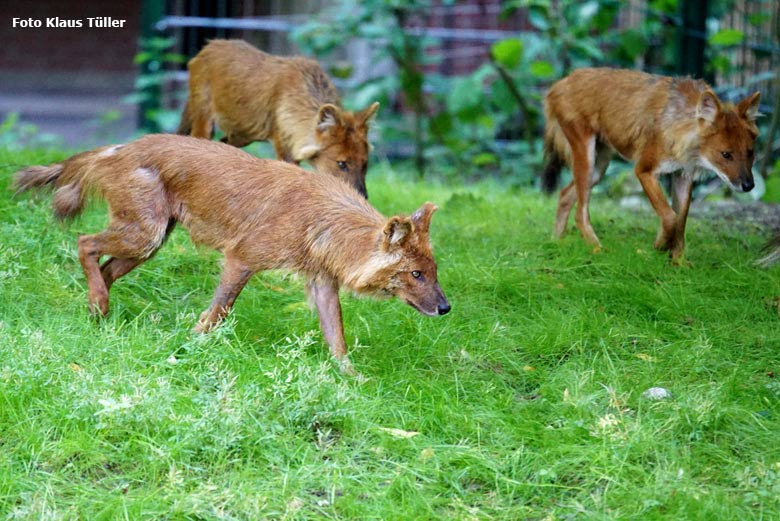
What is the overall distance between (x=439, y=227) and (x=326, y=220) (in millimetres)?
2681

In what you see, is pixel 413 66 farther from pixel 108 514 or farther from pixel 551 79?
pixel 108 514

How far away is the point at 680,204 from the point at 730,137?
0.64 m

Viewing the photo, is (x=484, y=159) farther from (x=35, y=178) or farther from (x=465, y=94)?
(x=35, y=178)

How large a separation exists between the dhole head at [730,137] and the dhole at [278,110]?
2497 millimetres

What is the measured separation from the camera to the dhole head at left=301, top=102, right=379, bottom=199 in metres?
8.17

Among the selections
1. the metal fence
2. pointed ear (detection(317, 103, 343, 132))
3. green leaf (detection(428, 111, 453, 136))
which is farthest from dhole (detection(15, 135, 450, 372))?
green leaf (detection(428, 111, 453, 136))

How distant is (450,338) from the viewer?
589 cm

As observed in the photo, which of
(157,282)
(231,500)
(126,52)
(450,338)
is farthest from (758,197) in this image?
(126,52)

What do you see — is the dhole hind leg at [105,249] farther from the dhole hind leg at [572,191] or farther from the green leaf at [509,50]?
the green leaf at [509,50]

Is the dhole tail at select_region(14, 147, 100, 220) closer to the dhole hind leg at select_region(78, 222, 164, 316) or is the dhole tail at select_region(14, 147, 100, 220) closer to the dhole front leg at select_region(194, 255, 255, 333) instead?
the dhole hind leg at select_region(78, 222, 164, 316)

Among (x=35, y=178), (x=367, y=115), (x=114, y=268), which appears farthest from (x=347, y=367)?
(x=367, y=115)

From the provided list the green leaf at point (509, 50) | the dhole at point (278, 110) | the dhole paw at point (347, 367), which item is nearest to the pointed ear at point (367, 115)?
the dhole at point (278, 110)

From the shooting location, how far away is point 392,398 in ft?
16.8

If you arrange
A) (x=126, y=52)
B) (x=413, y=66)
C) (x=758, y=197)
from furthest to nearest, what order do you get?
(x=126, y=52) → (x=413, y=66) → (x=758, y=197)
